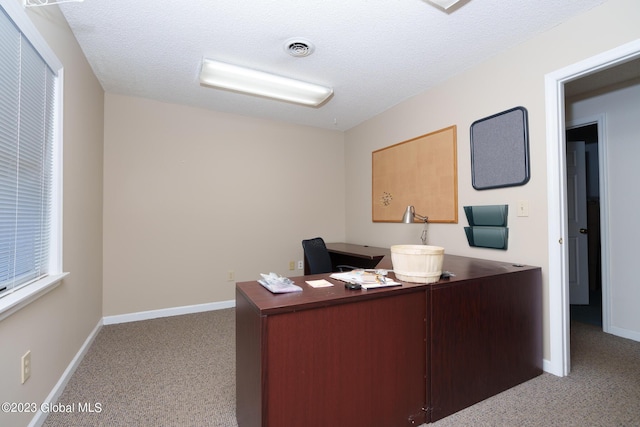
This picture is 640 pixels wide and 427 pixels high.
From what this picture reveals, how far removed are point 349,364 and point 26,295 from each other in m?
1.53

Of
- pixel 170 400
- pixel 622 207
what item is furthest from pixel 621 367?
pixel 170 400

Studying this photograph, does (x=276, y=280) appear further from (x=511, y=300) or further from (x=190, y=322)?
(x=190, y=322)

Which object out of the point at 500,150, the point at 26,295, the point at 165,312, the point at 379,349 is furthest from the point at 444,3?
the point at 165,312

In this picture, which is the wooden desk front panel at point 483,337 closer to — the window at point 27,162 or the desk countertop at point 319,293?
the desk countertop at point 319,293

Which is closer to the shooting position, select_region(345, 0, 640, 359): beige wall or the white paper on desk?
the white paper on desk

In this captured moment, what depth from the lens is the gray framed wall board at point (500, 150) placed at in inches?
87.2

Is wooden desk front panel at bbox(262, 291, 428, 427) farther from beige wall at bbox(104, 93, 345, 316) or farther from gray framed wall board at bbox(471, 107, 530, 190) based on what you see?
beige wall at bbox(104, 93, 345, 316)

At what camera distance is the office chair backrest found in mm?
2980

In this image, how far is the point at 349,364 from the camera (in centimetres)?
134

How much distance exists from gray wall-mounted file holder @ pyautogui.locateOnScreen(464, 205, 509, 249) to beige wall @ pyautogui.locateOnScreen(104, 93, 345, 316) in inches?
83.5

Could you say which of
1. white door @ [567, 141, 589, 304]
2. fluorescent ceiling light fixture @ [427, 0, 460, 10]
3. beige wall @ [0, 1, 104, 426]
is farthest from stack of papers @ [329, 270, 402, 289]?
white door @ [567, 141, 589, 304]

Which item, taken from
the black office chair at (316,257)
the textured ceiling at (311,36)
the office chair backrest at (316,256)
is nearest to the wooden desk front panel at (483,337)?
the black office chair at (316,257)

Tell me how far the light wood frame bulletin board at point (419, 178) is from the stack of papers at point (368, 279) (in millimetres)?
1436

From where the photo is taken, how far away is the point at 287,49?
7.57 feet
